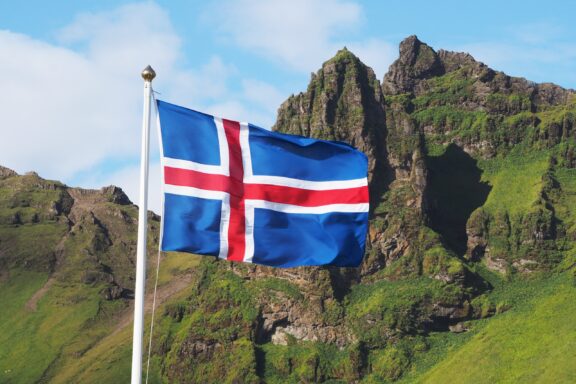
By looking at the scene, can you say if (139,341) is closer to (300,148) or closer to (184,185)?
(184,185)

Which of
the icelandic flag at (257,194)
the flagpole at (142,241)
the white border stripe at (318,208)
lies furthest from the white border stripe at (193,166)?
the flagpole at (142,241)

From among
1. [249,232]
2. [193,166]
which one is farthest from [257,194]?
[193,166]

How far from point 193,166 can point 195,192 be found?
2.80ft

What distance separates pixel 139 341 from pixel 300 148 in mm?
10366

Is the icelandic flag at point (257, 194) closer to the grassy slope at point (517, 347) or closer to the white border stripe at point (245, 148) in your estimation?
the white border stripe at point (245, 148)

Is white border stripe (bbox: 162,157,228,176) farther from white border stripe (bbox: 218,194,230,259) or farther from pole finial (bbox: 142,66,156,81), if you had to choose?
pole finial (bbox: 142,66,156,81)

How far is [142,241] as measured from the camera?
1035 inches

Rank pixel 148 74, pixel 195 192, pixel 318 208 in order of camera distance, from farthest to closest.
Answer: pixel 318 208 < pixel 195 192 < pixel 148 74

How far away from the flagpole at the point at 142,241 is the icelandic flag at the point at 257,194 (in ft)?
8.23

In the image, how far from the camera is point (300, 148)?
33.4 metres

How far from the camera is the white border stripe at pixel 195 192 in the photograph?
2986 cm

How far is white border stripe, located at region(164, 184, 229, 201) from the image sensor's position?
29.9 meters

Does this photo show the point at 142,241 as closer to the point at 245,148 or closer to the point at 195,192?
the point at 195,192

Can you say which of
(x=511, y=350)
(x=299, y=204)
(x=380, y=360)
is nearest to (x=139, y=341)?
(x=299, y=204)
